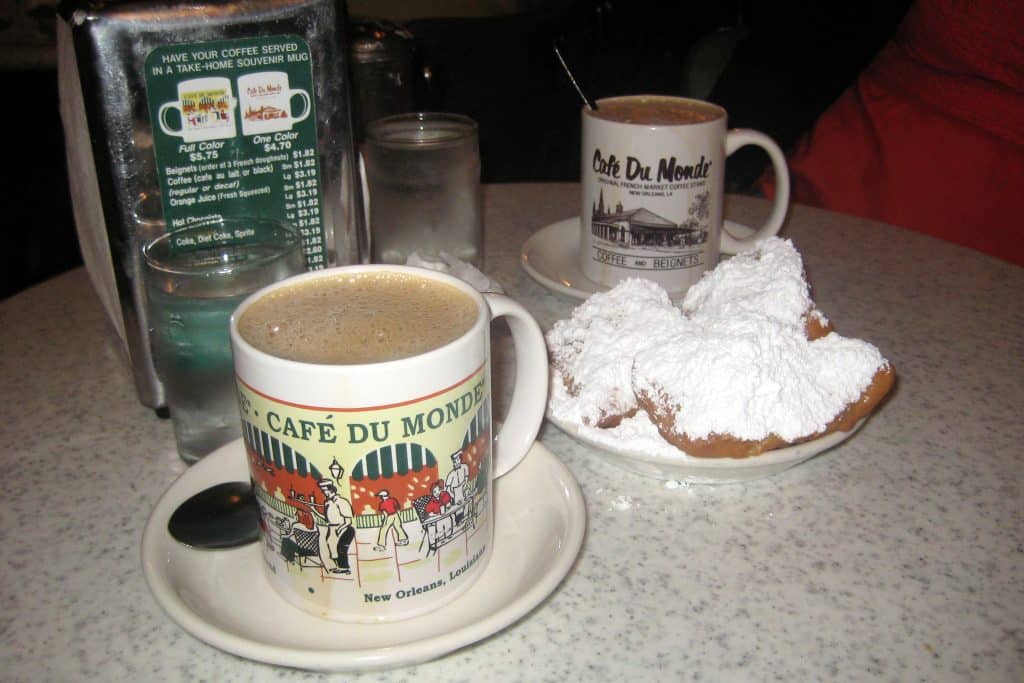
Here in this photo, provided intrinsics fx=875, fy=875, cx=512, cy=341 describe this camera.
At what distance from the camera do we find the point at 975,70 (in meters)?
1.41

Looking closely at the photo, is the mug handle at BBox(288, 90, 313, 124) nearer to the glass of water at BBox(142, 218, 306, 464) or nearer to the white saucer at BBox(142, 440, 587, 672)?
the glass of water at BBox(142, 218, 306, 464)

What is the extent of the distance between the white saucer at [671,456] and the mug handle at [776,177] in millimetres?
360

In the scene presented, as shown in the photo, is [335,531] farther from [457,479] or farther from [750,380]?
[750,380]

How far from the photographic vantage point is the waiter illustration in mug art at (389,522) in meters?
0.44

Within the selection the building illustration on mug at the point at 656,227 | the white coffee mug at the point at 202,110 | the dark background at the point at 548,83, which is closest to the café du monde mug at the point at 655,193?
the building illustration on mug at the point at 656,227

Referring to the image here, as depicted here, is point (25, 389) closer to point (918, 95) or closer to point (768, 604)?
point (768, 604)

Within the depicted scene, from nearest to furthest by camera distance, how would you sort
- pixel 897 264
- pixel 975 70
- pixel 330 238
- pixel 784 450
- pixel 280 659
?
1. pixel 280 659
2. pixel 784 450
3. pixel 330 238
4. pixel 897 264
5. pixel 975 70

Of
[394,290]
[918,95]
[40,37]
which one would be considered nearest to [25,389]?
[394,290]

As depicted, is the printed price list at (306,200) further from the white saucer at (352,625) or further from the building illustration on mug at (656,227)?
the building illustration on mug at (656,227)

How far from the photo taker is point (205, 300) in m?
0.59

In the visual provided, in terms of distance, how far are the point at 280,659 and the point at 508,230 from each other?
0.73 meters

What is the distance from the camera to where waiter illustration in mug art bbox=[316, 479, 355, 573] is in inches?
17.4

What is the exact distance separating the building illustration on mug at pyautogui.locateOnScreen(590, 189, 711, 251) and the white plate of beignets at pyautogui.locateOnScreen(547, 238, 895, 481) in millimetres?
190

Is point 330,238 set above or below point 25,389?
above
